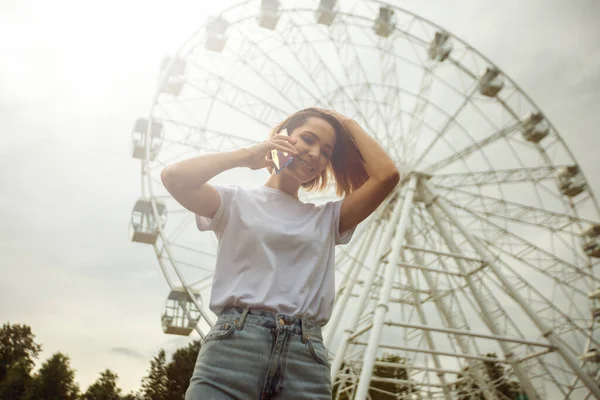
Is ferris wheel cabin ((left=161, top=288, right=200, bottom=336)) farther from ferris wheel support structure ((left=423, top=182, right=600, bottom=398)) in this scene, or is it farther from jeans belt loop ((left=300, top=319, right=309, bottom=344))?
jeans belt loop ((left=300, top=319, right=309, bottom=344))

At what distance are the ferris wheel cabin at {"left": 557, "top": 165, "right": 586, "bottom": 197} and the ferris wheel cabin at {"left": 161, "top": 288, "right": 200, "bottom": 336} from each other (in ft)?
37.9

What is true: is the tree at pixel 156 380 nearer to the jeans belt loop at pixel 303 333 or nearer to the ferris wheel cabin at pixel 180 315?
the ferris wheel cabin at pixel 180 315

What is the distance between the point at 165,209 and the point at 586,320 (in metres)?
11.7

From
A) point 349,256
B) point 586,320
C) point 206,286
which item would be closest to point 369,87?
point 349,256

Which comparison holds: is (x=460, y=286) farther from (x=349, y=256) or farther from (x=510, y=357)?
(x=349, y=256)

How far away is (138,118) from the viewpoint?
1312cm

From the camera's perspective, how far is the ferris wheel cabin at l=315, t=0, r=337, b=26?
13828mm

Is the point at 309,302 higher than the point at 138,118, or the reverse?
the point at 138,118

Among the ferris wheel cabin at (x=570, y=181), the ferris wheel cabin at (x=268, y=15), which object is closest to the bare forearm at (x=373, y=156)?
the ferris wheel cabin at (x=268, y=15)

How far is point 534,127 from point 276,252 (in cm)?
1411

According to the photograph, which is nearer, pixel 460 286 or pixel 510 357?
pixel 510 357

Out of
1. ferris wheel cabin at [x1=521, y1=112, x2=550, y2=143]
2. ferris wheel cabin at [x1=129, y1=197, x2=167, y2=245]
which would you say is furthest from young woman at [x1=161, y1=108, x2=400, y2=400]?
ferris wheel cabin at [x1=521, y1=112, x2=550, y2=143]

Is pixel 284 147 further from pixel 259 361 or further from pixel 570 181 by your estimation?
pixel 570 181

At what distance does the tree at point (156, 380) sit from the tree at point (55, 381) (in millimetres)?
8722
